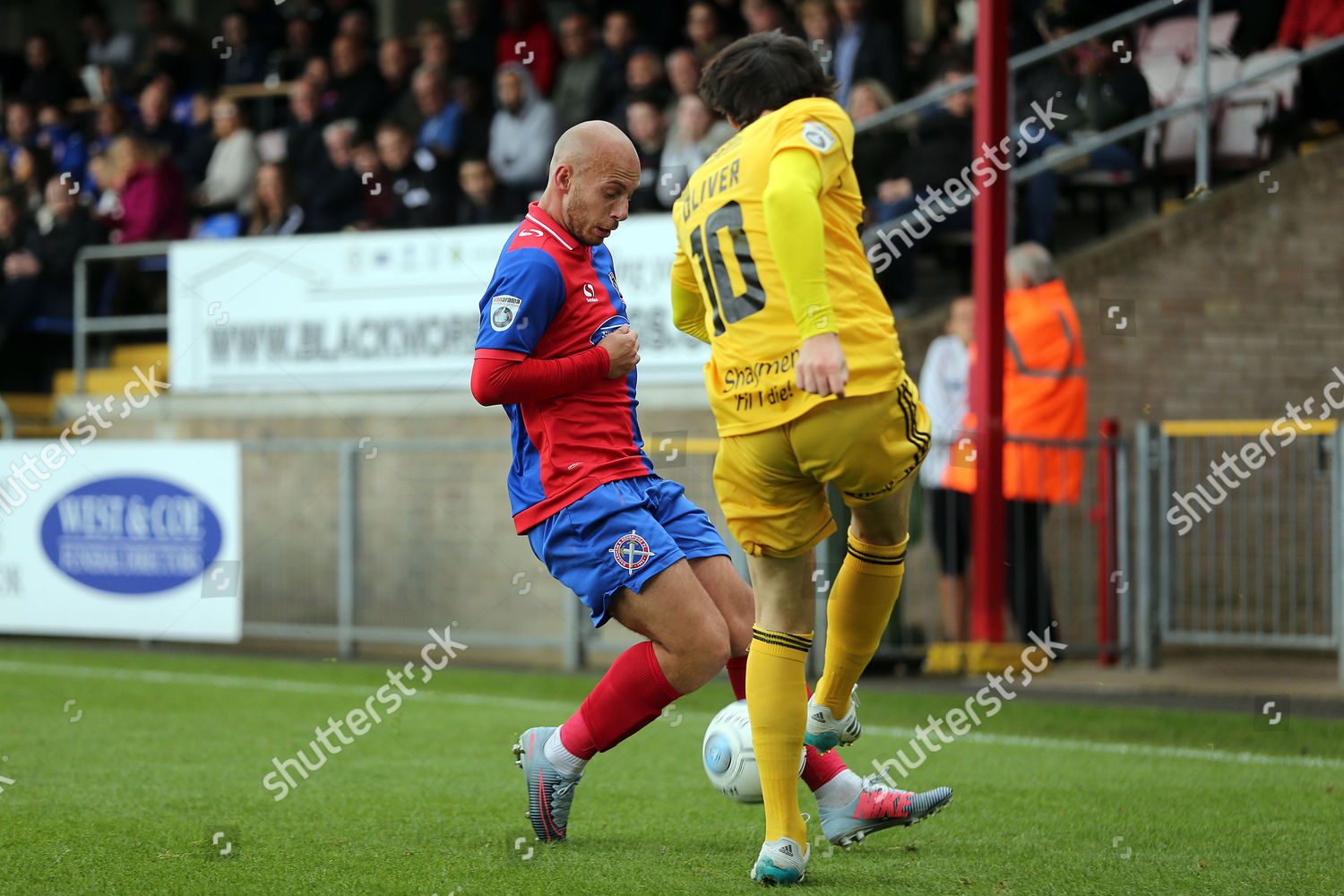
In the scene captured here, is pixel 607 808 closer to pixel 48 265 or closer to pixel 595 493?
pixel 595 493

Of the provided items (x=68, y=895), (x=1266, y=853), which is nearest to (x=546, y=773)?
(x=68, y=895)

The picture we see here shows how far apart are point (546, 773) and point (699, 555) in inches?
29.0

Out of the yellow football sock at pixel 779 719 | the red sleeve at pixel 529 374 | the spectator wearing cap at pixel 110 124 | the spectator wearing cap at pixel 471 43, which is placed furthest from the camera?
the spectator wearing cap at pixel 110 124

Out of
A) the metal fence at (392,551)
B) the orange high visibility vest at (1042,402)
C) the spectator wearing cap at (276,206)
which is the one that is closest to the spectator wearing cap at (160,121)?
the spectator wearing cap at (276,206)

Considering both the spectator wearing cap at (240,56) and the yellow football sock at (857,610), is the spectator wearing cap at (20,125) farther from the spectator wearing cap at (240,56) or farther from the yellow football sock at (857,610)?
the yellow football sock at (857,610)

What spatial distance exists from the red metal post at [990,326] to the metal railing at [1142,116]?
36.7 inches

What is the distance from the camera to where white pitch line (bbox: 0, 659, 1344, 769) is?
6297mm

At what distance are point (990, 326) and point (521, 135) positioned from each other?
4.65m

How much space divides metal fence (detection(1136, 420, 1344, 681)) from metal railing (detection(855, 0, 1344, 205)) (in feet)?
6.26

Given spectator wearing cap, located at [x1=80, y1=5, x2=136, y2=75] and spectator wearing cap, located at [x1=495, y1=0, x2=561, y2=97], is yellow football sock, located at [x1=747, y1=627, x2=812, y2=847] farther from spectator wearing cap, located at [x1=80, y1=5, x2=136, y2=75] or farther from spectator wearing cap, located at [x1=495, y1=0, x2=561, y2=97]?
spectator wearing cap, located at [x1=80, y1=5, x2=136, y2=75]

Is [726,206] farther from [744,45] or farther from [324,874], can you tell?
[324,874]

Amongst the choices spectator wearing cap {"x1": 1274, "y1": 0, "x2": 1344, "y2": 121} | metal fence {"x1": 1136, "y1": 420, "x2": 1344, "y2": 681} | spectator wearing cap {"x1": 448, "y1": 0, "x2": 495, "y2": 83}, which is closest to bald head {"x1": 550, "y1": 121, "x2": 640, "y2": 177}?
metal fence {"x1": 1136, "y1": 420, "x2": 1344, "y2": 681}

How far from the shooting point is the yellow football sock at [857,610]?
429 centimetres

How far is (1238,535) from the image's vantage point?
10.2 meters
